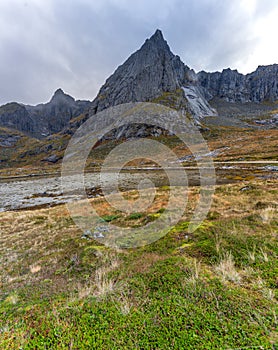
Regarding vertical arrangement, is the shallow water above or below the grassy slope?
below

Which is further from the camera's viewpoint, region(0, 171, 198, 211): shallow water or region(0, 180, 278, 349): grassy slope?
region(0, 171, 198, 211): shallow water

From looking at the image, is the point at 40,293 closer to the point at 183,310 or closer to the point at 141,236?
the point at 183,310

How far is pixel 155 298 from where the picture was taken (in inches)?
149

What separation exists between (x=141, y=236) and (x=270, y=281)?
5.64 m

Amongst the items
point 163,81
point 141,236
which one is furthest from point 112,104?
point 141,236

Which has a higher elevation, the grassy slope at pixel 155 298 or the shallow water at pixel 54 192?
the grassy slope at pixel 155 298

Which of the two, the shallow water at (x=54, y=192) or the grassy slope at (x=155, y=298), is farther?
the shallow water at (x=54, y=192)

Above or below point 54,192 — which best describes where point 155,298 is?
above

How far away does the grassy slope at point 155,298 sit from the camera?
2883mm

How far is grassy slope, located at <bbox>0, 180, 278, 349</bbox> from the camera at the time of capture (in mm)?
2883

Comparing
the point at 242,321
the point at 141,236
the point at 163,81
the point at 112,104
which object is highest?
the point at 163,81

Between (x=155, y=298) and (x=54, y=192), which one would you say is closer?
(x=155, y=298)

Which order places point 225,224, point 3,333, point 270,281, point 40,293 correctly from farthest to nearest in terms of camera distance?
point 225,224 → point 40,293 → point 270,281 → point 3,333

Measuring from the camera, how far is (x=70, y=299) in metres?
4.11
